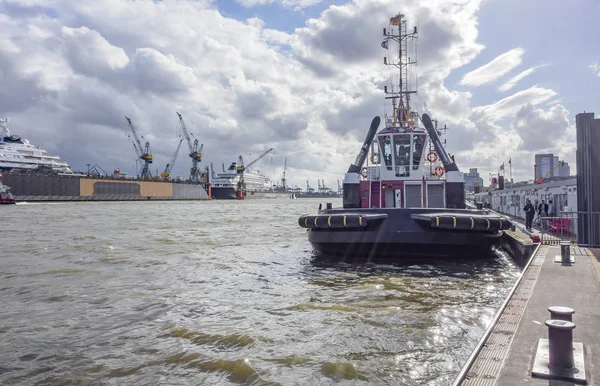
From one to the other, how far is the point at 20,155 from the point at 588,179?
95813 mm

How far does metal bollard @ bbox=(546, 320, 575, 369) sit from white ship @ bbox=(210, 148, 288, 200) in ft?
420

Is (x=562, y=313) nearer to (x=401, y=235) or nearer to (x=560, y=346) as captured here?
(x=560, y=346)

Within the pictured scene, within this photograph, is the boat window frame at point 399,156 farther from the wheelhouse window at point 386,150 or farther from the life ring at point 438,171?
the life ring at point 438,171

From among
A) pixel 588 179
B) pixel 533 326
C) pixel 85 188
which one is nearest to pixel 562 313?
pixel 533 326

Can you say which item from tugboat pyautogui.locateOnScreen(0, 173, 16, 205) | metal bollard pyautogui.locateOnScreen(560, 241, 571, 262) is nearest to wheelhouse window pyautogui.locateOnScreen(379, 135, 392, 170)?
metal bollard pyautogui.locateOnScreen(560, 241, 571, 262)

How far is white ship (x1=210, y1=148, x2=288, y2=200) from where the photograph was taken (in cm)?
12980

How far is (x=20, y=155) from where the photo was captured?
3243 inches

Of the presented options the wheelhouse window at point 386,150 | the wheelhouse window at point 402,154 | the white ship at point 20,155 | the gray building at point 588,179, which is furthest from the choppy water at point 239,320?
the white ship at point 20,155

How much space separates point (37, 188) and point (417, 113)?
219ft

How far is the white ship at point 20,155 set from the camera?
263 feet

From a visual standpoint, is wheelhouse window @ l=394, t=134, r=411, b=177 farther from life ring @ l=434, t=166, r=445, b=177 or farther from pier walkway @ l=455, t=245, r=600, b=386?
pier walkway @ l=455, t=245, r=600, b=386

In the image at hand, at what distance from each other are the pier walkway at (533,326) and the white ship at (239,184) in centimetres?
12495

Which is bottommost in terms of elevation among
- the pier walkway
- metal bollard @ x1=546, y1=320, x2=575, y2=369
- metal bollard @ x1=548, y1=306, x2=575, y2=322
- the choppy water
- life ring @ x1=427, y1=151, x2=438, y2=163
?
the choppy water

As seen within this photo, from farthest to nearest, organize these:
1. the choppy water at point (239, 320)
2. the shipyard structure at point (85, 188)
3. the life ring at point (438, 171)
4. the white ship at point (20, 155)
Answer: the white ship at point (20, 155) → the shipyard structure at point (85, 188) → the life ring at point (438, 171) → the choppy water at point (239, 320)
